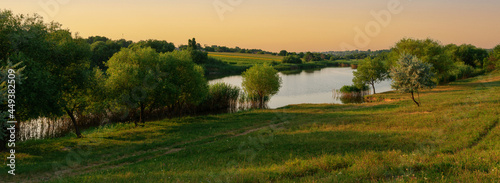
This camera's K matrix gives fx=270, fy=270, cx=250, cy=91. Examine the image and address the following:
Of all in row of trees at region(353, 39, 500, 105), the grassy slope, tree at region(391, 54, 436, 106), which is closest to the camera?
the grassy slope

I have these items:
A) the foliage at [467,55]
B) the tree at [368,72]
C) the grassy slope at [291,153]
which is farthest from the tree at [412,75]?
the foliage at [467,55]

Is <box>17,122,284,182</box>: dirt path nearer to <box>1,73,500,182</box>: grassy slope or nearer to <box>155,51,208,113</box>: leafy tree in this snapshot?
<box>1,73,500,182</box>: grassy slope

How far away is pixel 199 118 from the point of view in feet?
119

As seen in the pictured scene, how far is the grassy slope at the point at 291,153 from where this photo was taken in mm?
9906

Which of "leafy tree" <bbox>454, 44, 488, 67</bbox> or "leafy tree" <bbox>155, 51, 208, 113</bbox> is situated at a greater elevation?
"leafy tree" <bbox>454, 44, 488, 67</bbox>

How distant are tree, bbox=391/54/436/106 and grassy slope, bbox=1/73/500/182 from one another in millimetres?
4109

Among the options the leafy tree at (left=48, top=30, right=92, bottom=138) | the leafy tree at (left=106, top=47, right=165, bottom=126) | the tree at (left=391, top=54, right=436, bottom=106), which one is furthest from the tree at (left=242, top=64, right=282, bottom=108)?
the leafy tree at (left=48, top=30, right=92, bottom=138)

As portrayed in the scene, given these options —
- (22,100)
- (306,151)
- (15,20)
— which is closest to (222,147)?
(306,151)

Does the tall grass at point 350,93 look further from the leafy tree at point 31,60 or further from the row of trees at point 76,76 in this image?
the leafy tree at point 31,60

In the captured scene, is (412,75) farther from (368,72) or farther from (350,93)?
(368,72)

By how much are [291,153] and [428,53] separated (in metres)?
62.9

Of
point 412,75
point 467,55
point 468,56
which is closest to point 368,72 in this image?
point 412,75

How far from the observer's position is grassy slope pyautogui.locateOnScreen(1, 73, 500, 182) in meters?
9.91

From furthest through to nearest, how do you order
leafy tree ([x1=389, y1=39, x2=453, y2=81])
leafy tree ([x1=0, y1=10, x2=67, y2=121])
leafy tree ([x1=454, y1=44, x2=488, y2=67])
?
1. leafy tree ([x1=454, y1=44, x2=488, y2=67])
2. leafy tree ([x1=389, y1=39, x2=453, y2=81])
3. leafy tree ([x1=0, y1=10, x2=67, y2=121])
